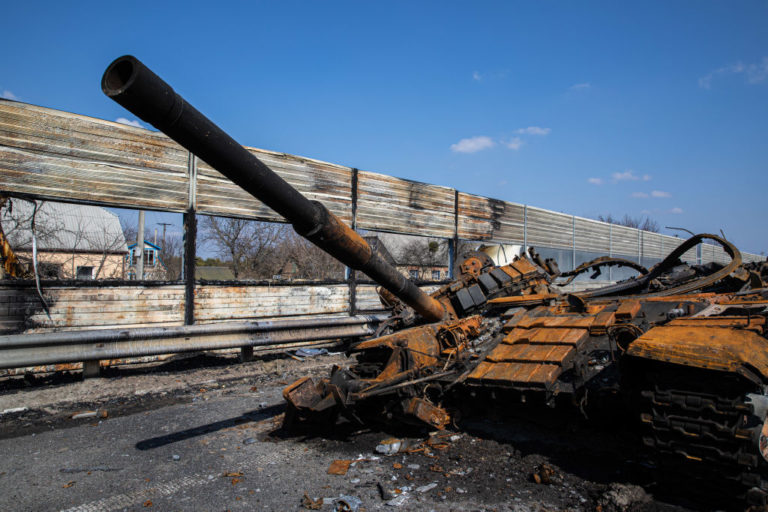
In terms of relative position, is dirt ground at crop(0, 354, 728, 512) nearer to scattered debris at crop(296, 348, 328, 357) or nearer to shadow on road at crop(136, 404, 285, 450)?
shadow on road at crop(136, 404, 285, 450)

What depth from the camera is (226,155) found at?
130 inches

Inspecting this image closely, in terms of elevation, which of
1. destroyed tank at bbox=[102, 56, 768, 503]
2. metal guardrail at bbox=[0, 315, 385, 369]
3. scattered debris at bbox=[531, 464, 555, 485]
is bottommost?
scattered debris at bbox=[531, 464, 555, 485]

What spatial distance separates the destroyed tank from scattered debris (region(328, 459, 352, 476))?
505 mm

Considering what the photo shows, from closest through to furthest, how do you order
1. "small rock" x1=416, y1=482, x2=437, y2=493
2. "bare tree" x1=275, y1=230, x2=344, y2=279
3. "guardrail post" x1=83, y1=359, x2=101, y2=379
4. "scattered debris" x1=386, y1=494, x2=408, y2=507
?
1. "scattered debris" x1=386, y1=494, x2=408, y2=507
2. "small rock" x1=416, y1=482, x2=437, y2=493
3. "guardrail post" x1=83, y1=359, x2=101, y2=379
4. "bare tree" x1=275, y1=230, x2=344, y2=279

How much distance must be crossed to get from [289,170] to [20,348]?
5.60m

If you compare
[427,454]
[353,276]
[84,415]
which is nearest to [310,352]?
[353,276]

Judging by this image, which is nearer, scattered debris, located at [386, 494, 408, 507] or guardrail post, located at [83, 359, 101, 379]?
scattered debris, located at [386, 494, 408, 507]

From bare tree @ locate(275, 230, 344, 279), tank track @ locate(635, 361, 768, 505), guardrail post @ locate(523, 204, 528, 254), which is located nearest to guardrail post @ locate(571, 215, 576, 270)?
guardrail post @ locate(523, 204, 528, 254)

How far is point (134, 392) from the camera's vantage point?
681 centimetres

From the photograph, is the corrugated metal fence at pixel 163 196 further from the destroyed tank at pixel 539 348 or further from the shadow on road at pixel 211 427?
the destroyed tank at pixel 539 348

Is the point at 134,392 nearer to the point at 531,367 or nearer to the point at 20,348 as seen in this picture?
the point at 20,348

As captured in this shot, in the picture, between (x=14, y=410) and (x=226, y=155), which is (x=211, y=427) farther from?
(x=226, y=155)

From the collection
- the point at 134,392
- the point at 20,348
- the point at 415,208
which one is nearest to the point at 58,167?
the point at 20,348

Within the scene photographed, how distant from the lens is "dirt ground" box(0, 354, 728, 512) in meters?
3.68
